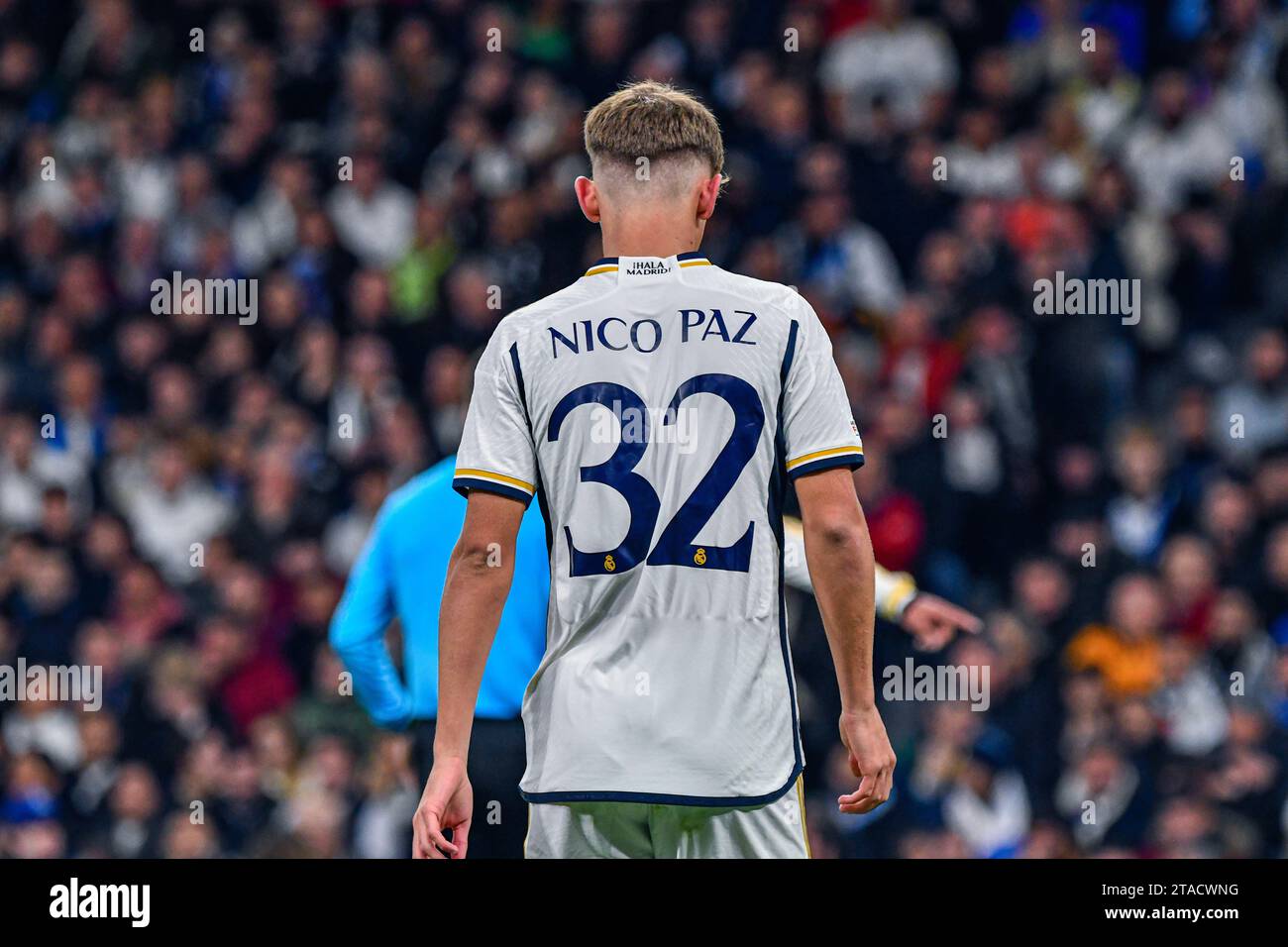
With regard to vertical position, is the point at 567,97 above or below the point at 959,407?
above

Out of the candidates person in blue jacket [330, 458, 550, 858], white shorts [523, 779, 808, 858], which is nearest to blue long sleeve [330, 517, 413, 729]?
person in blue jacket [330, 458, 550, 858]

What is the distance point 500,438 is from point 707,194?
550 millimetres

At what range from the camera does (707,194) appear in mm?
3227

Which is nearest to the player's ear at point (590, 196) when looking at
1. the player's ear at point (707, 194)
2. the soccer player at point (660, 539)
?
the soccer player at point (660, 539)

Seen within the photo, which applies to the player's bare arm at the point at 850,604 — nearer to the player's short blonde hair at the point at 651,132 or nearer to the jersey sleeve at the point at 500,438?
the jersey sleeve at the point at 500,438

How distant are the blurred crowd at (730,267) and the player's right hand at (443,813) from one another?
14.2 ft

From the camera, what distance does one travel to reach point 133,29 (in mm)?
11242

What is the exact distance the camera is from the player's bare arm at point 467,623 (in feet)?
10.3

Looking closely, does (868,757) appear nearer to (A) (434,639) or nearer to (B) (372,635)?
(A) (434,639)

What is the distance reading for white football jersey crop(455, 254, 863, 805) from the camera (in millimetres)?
3076

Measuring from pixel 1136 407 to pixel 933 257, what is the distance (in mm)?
1243
